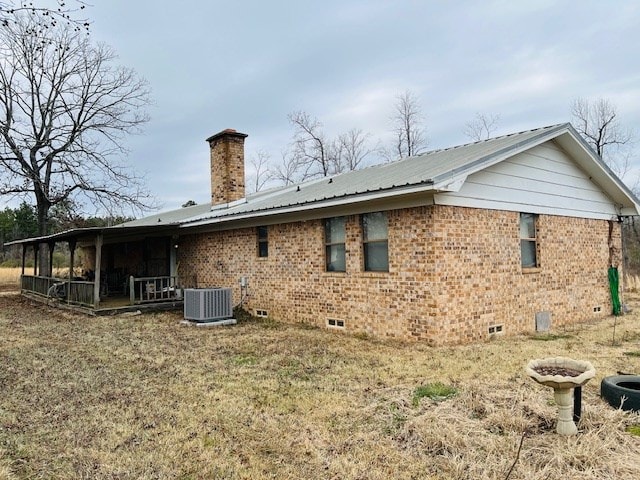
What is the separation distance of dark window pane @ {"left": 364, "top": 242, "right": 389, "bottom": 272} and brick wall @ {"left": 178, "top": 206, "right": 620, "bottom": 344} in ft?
0.47

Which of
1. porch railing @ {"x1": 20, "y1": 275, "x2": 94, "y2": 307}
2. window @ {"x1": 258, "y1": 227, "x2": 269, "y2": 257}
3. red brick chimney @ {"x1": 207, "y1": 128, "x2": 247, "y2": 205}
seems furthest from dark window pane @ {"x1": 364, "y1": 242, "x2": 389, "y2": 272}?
porch railing @ {"x1": 20, "y1": 275, "x2": 94, "y2": 307}

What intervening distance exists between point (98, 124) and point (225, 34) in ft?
61.5

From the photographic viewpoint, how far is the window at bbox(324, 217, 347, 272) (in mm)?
9859

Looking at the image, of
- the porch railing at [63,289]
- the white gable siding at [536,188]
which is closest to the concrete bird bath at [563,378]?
the white gable siding at [536,188]

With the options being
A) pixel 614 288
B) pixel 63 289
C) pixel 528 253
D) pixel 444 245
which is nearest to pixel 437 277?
pixel 444 245

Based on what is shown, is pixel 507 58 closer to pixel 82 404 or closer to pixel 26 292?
pixel 82 404

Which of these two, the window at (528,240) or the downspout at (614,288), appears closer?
the window at (528,240)

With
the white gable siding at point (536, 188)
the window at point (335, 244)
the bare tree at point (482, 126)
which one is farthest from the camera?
the bare tree at point (482, 126)

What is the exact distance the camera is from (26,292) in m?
20.3

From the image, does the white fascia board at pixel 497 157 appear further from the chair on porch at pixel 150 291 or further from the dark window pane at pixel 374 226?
the chair on porch at pixel 150 291

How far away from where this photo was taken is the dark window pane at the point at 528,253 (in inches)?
396

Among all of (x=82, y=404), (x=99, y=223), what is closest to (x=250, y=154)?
(x=99, y=223)

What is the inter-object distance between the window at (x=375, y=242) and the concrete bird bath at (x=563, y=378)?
15.6 feet

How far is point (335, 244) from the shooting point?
9977mm
